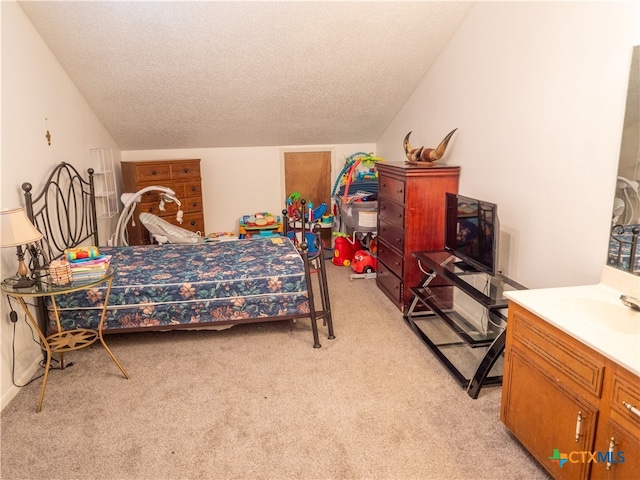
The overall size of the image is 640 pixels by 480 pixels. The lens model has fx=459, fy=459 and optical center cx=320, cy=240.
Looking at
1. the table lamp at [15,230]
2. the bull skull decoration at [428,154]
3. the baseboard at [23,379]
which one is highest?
the bull skull decoration at [428,154]

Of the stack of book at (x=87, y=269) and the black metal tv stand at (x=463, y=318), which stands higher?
the stack of book at (x=87, y=269)

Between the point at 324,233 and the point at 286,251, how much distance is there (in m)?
2.13

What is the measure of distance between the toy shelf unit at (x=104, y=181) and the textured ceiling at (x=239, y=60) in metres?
0.40

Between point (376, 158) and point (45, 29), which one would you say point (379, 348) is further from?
point (45, 29)

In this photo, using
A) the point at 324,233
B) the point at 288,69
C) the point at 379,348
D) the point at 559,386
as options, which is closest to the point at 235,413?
the point at 379,348

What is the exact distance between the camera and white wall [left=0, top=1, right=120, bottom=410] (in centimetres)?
291

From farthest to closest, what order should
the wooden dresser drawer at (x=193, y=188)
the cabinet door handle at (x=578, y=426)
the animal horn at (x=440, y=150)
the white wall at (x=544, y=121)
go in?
the wooden dresser drawer at (x=193, y=188) < the animal horn at (x=440, y=150) < the white wall at (x=544, y=121) < the cabinet door handle at (x=578, y=426)

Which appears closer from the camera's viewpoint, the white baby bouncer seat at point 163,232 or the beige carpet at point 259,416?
the beige carpet at point 259,416

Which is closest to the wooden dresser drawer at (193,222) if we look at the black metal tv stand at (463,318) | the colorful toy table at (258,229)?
the colorful toy table at (258,229)

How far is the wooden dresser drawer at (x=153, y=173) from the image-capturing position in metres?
5.09

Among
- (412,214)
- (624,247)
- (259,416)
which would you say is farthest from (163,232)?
(624,247)

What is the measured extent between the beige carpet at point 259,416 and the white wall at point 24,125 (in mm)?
276

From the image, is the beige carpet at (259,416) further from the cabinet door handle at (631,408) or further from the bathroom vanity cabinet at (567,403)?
the cabinet door handle at (631,408)

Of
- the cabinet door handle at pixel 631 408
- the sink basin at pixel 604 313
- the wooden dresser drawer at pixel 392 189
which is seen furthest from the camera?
the wooden dresser drawer at pixel 392 189
